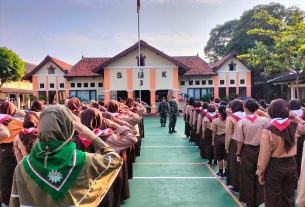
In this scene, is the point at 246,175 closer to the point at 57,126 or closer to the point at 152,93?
the point at 57,126

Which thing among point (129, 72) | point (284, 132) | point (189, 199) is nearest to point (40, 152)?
point (284, 132)

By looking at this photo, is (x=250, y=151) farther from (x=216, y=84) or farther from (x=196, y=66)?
(x=196, y=66)

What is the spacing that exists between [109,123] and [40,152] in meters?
1.88

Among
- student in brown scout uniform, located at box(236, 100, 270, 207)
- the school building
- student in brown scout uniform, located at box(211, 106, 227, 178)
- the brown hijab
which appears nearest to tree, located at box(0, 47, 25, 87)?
the school building

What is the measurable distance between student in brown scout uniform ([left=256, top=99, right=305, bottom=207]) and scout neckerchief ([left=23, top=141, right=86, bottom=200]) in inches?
116

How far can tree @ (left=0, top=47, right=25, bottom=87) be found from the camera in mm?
32562

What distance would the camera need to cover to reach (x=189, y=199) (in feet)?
19.4

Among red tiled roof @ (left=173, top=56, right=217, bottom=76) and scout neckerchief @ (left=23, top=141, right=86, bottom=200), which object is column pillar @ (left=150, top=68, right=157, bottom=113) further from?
scout neckerchief @ (left=23, top=141, right=86, bottom=200)

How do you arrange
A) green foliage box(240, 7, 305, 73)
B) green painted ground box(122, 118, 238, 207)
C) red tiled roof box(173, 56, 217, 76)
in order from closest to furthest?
green painted ground box(122, 118, 238, 207) → green foliage box(240, 7, 305, 73) → red tiled roof box(173, 56, 217, 76)

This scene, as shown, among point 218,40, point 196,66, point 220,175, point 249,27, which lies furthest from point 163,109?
point 218,40

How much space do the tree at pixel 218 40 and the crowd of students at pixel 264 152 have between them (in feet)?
139

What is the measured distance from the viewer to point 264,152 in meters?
4.22

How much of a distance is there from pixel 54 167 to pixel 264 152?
3.06m

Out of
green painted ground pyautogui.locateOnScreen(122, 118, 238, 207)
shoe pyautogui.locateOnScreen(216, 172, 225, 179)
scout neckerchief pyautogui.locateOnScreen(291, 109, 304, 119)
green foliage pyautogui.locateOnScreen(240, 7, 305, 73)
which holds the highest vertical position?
green foliage pyautogui.locateOnScreen(240, 7, 305, 73)
